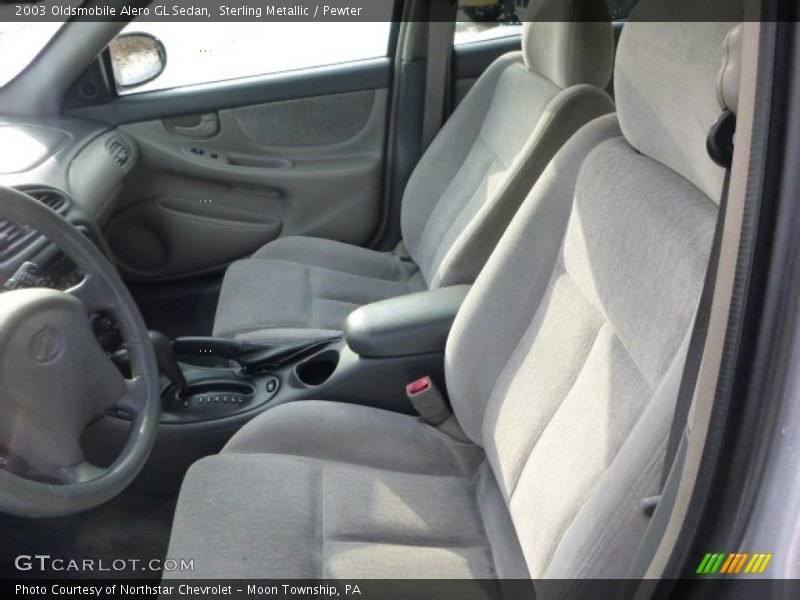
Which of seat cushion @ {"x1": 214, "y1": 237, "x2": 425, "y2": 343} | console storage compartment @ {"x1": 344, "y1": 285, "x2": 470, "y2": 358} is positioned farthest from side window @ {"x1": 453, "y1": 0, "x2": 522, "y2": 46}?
console storage compartment @ {"x1": 344, "y1": 285, "x2": 470, "y2": 358}

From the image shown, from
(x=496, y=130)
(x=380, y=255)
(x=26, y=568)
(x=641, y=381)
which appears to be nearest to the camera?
(x=641, y=381)

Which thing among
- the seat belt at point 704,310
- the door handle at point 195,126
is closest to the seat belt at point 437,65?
the door handle at point 195,126

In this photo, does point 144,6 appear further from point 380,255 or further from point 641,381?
point 641,381

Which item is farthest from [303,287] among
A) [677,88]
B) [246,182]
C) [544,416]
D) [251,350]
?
[677,88]

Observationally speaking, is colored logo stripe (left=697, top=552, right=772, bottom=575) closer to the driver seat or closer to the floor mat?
the driver seat

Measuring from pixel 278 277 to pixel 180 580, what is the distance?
1102 millimetres

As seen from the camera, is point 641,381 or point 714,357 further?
point 641,381

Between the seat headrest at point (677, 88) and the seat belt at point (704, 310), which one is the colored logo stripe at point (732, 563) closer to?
the seat belt at point (704, 310)

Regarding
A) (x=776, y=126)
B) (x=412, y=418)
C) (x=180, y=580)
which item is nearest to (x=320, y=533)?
(x=180, y=580)

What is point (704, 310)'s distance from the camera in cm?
87

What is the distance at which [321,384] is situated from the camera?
1.70m

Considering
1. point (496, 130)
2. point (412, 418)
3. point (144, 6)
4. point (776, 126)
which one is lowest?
point (412, 418)

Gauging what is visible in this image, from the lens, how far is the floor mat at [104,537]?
1573 mm

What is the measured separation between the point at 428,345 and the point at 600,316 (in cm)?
49
